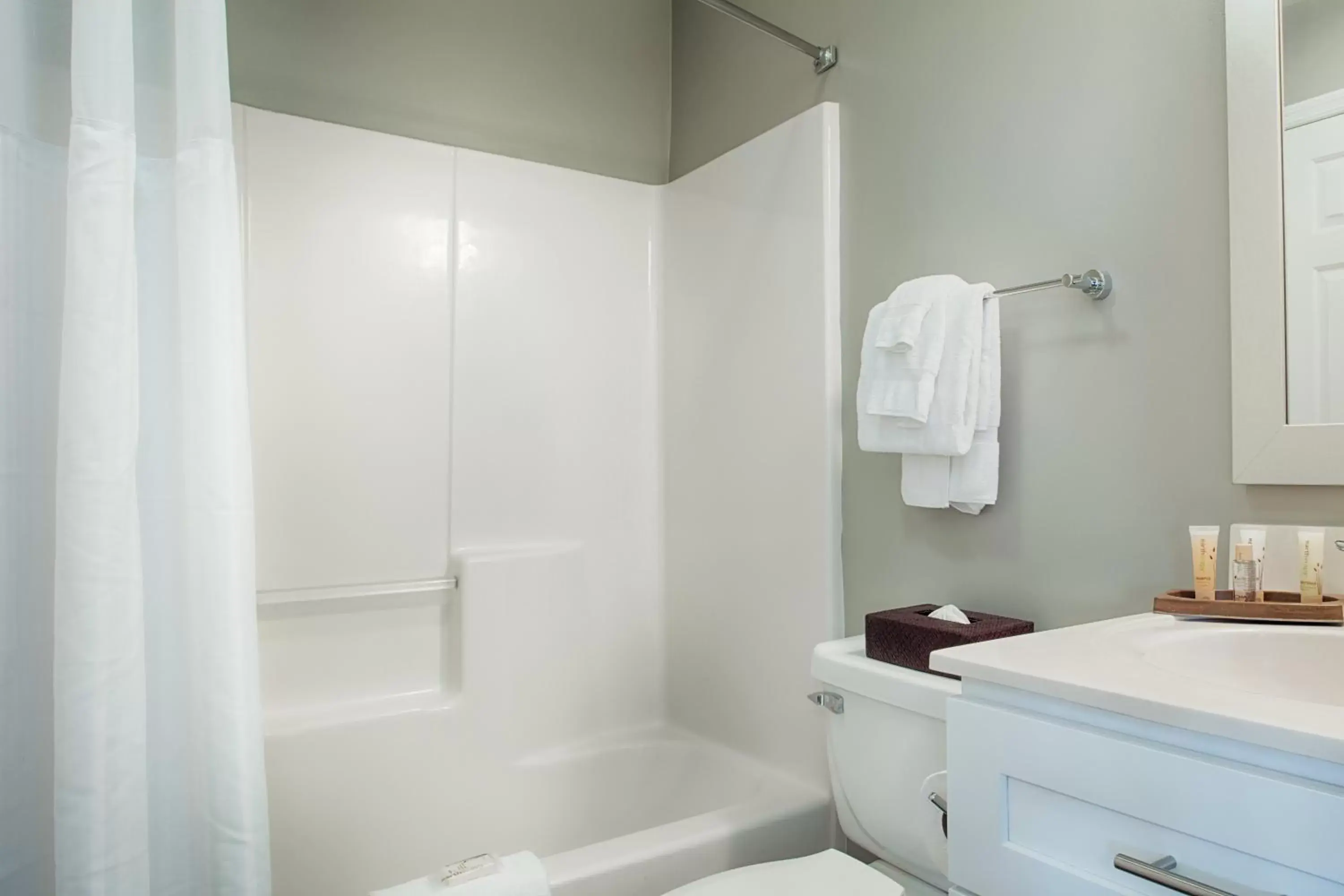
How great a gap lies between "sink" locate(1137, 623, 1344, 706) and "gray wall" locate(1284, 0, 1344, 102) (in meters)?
0.71

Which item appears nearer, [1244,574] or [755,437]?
[1244,574]

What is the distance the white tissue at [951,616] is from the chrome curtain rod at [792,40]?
4.00ft

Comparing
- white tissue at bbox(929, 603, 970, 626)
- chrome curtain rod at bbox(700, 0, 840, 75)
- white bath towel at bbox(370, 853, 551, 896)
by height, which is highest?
chrome curtain rod at bbox(700, 0, 840, 75)

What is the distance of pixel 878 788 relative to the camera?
1.32 metres

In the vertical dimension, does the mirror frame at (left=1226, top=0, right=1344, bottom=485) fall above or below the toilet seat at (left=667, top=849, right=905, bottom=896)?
above

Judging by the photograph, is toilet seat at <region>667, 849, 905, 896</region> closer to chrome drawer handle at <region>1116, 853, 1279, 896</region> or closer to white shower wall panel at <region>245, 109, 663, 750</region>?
chrome drawer handle at <region>1116, 853, 1279, 896</region>

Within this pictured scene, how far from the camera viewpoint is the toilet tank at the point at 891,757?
1231mm

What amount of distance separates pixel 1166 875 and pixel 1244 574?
22.0 inches

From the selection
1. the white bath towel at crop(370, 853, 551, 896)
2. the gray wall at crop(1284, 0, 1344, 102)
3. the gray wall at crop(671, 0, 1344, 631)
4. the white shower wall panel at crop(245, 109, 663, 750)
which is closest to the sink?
the gray wall at crop(671, 0, 1344, 631)

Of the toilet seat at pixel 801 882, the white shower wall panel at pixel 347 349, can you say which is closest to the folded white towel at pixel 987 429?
the toilet seat at pixel 801 882

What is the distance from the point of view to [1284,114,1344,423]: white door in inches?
42.9

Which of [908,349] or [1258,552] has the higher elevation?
[908,349]

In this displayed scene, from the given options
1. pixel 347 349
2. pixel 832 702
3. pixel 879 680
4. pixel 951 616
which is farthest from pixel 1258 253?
pixel 347 349

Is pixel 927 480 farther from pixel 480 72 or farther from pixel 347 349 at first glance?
pixel 480 72
